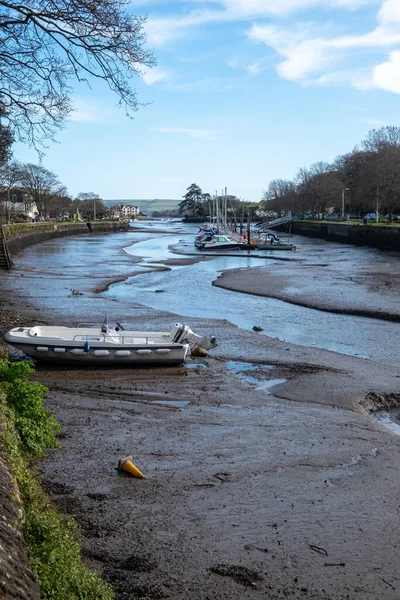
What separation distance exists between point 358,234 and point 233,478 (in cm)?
→ 7483

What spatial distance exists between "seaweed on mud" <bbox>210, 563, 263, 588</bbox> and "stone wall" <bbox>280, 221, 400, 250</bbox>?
203ft

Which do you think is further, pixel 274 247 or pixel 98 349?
pixel 274 247

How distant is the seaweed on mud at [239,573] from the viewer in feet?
22.3

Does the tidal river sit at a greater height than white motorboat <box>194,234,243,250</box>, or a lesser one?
lesser

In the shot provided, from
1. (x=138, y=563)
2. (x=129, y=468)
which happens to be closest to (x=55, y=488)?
(x=129, y=468)

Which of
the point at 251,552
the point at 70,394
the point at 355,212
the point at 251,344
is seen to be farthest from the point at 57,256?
the point at 355,212

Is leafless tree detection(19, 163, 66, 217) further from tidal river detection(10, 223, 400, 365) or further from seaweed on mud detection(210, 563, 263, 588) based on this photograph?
seaweed on mud detection(210, 563, 263, 588)

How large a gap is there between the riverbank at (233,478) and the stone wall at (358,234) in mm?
54363

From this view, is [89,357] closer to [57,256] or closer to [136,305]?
[136,305]

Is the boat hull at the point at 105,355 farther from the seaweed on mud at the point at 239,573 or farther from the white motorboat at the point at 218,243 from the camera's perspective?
the white motorboat at the point at 218,243

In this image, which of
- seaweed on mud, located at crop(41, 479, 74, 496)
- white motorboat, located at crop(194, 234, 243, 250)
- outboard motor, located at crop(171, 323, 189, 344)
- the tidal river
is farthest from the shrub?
white motorboat, located at crop(194, 234, 243, 250)

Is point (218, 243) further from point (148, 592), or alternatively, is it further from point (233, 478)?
point (148, 592)

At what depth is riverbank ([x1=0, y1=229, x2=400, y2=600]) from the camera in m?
6.98

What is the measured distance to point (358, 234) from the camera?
81.2 metres
